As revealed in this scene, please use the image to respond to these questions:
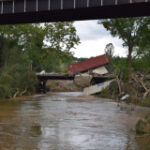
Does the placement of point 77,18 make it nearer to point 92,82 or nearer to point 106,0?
point 106,0

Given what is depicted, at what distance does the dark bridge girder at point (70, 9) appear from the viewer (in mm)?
19903

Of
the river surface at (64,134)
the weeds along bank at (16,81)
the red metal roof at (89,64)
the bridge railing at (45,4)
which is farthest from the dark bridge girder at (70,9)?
the red metal roof at (89,64)

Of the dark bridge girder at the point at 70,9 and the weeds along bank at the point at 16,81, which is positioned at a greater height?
the dark bridge girder at the point at 70,9

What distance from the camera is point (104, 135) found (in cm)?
1898

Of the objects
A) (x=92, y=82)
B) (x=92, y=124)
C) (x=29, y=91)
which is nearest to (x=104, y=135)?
(x=92, y=124)

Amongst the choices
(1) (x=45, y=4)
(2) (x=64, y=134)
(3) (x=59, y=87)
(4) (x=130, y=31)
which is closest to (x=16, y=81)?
(4) (x=130, y=31)

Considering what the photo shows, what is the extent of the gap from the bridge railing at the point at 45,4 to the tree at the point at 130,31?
36.4 m

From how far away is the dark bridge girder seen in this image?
65.3 ft

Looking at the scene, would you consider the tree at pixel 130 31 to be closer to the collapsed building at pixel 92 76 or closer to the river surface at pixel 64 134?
the collapsed building at pixel 92 76

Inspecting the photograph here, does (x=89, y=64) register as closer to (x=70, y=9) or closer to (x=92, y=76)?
(x=92, y=76)

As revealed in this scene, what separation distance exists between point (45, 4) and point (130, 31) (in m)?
37.9

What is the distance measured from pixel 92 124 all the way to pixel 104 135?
451 centimetres

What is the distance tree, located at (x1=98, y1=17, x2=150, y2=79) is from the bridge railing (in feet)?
119

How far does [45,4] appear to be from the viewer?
845 inches
